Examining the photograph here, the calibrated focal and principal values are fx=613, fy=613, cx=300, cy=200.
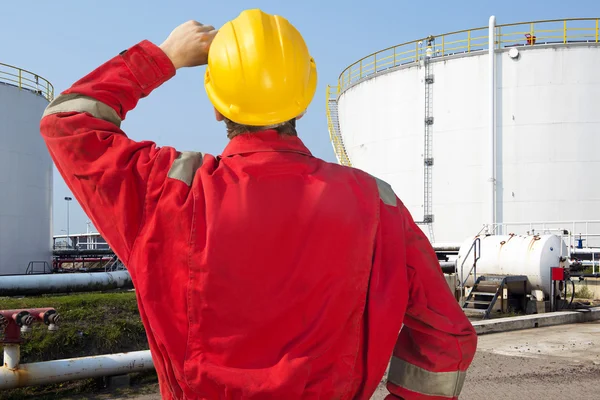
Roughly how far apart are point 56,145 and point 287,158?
0.54 metres

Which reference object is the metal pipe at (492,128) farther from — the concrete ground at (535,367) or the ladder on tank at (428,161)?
the concrete ground at (535,367)

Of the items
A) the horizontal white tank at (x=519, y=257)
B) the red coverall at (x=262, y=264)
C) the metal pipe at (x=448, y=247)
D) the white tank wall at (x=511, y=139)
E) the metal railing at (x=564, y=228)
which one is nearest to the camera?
the red coverall at (x=262, y=264)

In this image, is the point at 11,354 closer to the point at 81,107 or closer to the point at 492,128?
the point at 81,107

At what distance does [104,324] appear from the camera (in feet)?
22.2

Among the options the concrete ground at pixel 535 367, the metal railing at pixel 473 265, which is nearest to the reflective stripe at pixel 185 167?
the concrete ground at pixel 535 367

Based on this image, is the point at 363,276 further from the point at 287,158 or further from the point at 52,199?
the point at 52,199

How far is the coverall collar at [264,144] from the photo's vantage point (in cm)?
143

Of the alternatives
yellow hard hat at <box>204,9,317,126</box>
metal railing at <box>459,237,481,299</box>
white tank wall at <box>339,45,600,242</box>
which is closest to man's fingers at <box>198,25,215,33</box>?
yellow hard hat at <box>204,9,317,126</box>

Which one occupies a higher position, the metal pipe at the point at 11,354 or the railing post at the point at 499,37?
the railing post at the point at 499,37

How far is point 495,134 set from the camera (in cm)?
1933

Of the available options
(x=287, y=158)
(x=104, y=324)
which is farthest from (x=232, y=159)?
(x=104, y=324)

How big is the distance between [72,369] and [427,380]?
14.3ft

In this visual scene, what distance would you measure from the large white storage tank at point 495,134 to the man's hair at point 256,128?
18.5 metres

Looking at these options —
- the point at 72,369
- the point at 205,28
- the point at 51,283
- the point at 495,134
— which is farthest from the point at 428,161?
the point at 205,28
